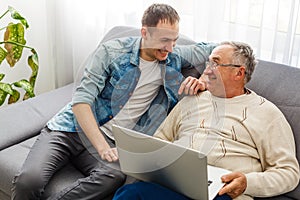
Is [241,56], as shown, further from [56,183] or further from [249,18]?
[56,183]

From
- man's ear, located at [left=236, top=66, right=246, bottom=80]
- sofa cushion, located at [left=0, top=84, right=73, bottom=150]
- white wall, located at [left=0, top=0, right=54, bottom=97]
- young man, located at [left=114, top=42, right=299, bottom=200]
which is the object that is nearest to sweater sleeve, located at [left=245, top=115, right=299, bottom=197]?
young man, located at [left=114, top=42, right=299, bottom=200]

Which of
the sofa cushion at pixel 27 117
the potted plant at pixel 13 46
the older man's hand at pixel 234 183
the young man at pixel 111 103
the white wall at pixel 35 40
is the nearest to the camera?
the older man's hand at pixel 234 183

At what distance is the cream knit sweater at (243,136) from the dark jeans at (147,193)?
0.61 ft

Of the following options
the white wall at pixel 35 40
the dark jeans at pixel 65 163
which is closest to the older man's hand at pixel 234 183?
the dark jeans at pixel 65 163

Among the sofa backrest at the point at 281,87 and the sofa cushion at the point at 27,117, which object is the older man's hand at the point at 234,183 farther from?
the sofa cushion at the point at 27,117

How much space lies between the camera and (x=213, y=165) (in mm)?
1790

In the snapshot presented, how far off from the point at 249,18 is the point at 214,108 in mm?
643

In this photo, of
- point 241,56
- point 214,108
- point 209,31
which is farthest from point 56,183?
point 209,31

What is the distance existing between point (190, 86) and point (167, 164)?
0.44 metres

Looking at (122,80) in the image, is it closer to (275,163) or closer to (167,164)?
(167,164)

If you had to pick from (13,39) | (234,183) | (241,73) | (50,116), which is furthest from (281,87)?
(13,39)

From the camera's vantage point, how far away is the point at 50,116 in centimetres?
237

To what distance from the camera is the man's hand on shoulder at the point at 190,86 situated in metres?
1.87

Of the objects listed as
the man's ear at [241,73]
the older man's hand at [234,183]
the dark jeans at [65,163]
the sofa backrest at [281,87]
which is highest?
the man's ear at [241,73]
